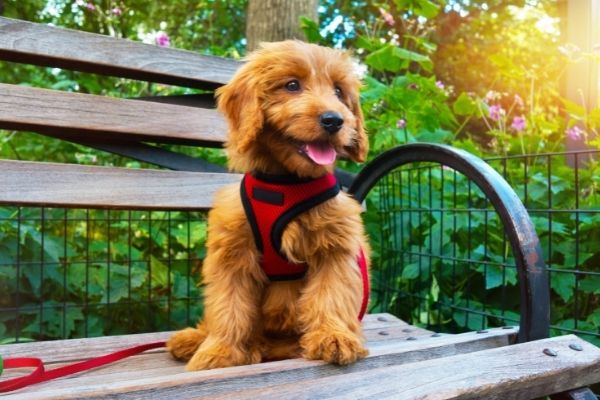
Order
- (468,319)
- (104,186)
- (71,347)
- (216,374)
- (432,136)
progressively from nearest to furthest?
1. (216,374)
2. (71,347)
3. (104,186)
4. (468,319)
5. (432,136)

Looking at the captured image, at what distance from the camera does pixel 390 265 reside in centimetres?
304

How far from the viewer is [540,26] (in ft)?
37.2

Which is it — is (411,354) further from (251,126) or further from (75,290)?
(75,290)

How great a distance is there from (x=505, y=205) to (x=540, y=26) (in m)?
11.0

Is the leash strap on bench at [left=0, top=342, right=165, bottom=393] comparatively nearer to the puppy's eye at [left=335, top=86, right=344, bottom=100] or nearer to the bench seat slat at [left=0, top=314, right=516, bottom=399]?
the bench seat slat at [left=0, top=314, right=516, bottom=399]

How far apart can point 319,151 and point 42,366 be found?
970mm

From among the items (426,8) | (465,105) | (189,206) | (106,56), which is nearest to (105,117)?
(106,56)

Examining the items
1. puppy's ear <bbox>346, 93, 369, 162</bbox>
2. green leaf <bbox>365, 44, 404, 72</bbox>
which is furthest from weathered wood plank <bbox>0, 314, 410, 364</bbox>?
green leaf <bbox>365, 44, 404, 72</bbox>

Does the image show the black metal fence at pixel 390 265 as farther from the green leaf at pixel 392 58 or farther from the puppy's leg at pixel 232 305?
the puppy's leg at pixel 232 305

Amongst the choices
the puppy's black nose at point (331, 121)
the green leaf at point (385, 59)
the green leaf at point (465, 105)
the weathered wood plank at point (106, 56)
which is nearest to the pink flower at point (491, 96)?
the green leaf at point (465, 105)

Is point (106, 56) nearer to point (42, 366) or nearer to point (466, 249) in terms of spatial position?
point (42, 366)

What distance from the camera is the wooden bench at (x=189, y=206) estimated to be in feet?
4.30

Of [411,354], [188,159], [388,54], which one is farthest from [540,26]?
[411,354]

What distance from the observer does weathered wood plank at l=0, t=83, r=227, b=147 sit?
213 cm
